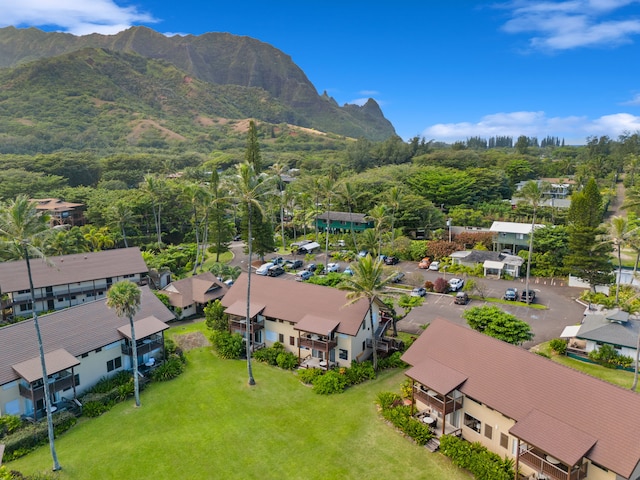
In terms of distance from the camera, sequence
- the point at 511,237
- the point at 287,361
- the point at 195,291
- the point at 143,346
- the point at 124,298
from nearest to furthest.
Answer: the point at 124,298, the point at 143,346, the point at 287,361, the point at 195,291, the point at 511,237

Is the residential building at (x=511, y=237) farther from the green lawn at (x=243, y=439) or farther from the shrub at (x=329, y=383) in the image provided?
the shrub at (x=329, y=383)

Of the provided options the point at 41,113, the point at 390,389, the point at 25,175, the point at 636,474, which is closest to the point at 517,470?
the point at 636,474

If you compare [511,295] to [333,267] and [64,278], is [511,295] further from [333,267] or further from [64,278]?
[64,278]

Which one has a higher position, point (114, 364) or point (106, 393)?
point (114, 364)

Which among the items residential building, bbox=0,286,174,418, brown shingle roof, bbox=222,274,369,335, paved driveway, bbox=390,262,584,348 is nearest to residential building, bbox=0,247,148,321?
residential building, bbox=0,286,174,418

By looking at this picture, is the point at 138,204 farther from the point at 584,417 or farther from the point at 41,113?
the point at 41,113

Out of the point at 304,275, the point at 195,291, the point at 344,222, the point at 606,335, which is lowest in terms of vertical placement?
the point at 304,275

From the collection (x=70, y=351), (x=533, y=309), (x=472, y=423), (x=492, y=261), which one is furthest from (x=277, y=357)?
(x=492, y=261)

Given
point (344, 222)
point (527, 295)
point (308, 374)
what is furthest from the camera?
point (344, 222)
